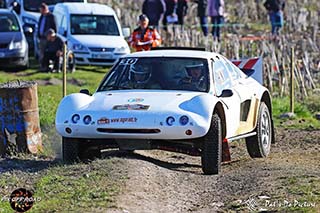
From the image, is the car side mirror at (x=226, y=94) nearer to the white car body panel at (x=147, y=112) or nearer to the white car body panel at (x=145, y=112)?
the white car body panel at (x=147, y=112)

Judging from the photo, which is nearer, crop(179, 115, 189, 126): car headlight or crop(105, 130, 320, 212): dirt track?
crop(105, 130, 320, 212): dirt track

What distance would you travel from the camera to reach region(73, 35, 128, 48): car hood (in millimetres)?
25672

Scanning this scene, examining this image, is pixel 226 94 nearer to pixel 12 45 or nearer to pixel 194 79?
pixel 194 79

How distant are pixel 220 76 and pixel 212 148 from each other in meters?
1.72

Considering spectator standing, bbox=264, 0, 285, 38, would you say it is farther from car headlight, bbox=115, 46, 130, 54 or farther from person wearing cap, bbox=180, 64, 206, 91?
person wearing cap, bbox=180, 64, 206, 91

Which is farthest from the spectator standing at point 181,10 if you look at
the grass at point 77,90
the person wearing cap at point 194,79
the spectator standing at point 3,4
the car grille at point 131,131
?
the car grille at point 131,131

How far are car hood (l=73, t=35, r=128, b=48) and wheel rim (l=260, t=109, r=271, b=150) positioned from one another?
1167 centimetres

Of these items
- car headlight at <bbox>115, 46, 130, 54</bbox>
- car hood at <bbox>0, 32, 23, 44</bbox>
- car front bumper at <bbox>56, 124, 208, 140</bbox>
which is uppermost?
car front bumper at <bbox>56, 124, 208, 140</bbox>

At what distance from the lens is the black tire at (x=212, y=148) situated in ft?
38.5

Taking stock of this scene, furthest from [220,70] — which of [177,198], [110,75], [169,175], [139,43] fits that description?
[139,43]

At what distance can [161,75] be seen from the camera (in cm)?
1281

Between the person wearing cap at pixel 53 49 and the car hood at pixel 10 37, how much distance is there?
1.03 metres

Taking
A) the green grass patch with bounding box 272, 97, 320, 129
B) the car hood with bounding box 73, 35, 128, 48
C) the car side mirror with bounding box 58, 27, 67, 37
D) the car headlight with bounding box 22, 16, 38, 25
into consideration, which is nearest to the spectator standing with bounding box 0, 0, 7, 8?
the car headlight with bounding box 22, 16, 38, 25

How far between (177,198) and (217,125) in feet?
5.52
